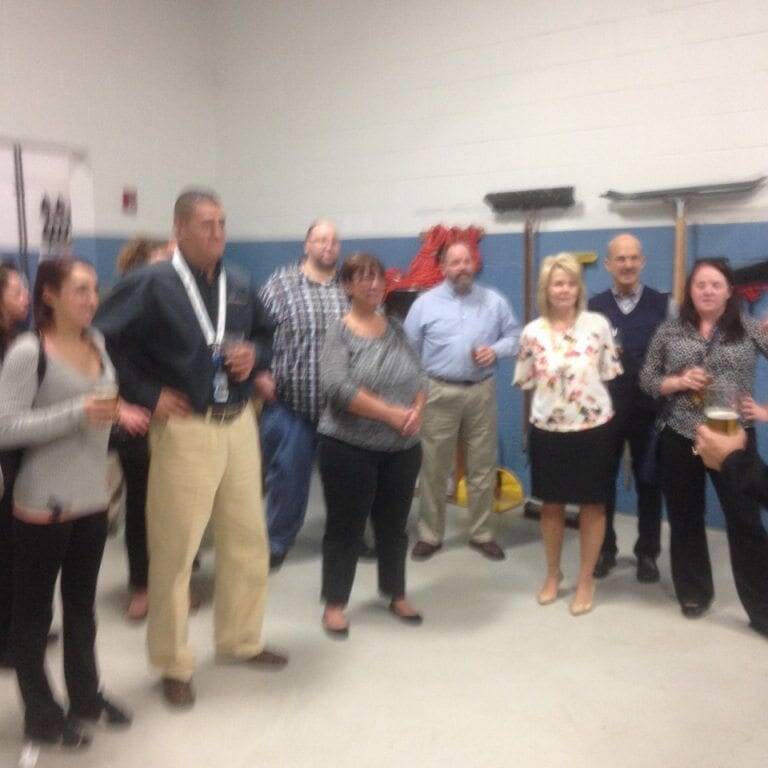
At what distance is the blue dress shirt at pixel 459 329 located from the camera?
3.86 m

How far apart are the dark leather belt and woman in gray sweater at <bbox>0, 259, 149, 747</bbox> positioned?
7.9 inches

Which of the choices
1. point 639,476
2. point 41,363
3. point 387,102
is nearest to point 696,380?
point 639,476

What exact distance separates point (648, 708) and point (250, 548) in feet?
4.39

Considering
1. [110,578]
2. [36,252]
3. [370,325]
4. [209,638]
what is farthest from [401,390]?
[36,252]

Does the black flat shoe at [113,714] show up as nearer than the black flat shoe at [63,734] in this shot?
No

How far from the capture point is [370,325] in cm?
291

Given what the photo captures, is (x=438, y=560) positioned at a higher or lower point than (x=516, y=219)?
lower

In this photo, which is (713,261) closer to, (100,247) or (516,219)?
(516,219)

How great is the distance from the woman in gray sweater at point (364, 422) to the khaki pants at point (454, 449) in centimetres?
91

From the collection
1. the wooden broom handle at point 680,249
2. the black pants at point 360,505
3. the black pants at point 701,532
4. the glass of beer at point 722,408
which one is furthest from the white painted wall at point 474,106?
the black pants at point 360,505

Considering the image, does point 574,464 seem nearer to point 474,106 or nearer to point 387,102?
point 474,106

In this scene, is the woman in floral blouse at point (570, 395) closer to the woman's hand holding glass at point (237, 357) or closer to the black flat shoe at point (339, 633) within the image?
the black flat shoe at point (339, 633)

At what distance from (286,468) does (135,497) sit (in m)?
0.73

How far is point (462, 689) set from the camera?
268 centimetres
